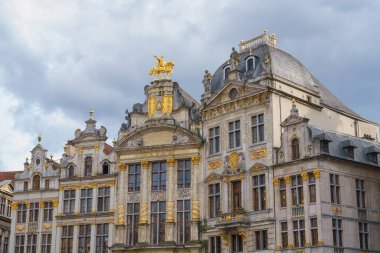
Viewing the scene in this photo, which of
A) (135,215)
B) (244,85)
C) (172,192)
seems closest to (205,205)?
(172,192)

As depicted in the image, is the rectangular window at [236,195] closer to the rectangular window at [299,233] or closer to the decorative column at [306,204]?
the rectangular window at [299,233]

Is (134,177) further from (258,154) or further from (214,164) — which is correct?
(258,154)

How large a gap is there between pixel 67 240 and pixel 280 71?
2220 cm

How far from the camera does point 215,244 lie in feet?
151

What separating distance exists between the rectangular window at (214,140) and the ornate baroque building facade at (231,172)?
0.08 meters

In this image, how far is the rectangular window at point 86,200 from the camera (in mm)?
52469

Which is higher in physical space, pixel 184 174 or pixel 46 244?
pixel 184 174

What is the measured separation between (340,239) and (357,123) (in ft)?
48.3

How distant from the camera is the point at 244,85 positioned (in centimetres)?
4638

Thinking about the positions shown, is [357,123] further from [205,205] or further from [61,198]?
[61,198]

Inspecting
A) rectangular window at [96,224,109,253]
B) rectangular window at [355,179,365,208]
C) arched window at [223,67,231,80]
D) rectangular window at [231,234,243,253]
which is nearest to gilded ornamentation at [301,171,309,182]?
rectangular window at [355,179,365,208]

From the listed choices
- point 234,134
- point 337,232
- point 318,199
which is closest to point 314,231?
point 337,232

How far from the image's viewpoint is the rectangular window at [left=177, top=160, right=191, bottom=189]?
161 feet

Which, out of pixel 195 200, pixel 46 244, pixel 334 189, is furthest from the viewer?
pixel 46 244
